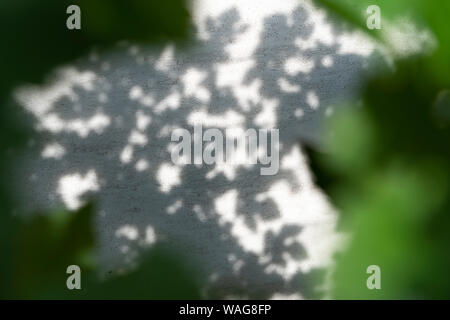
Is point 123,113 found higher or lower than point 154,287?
higher

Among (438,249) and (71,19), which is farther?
(438,249)

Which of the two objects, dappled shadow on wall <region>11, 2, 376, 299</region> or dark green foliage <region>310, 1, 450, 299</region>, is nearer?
dappled shadow on wall <region>11, 2, 376, 299</region>

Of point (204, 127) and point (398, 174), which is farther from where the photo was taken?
point (398, 174)

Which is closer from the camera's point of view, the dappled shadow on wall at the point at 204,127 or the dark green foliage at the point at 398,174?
the dappled shadow on wall at the point at 204,127

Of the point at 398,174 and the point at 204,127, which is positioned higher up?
the point at 204,127

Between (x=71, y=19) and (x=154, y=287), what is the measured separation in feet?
7.83

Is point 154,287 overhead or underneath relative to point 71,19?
underneath

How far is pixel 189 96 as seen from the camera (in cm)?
364

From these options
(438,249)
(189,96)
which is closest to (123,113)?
(189,96)

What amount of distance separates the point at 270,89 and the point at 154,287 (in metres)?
2.01

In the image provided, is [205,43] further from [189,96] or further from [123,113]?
[123,113]

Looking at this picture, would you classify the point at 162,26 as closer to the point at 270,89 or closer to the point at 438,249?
the point at 270,89
